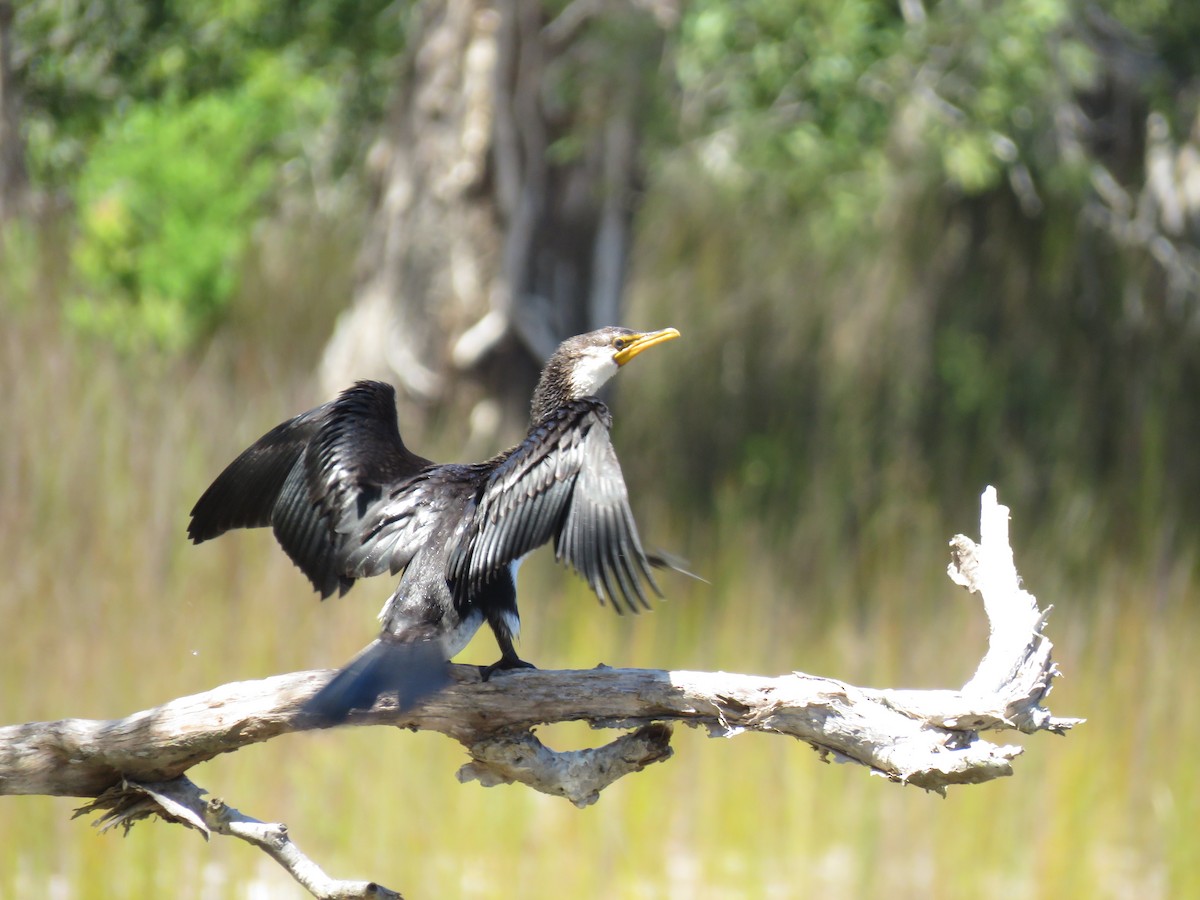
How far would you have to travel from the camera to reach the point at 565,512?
8.27 feet

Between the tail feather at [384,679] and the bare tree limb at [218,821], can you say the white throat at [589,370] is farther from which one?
the bare tree limb at [218,821]

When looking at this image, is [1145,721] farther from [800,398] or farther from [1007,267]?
[1007,267]

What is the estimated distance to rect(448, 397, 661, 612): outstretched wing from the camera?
95.3 inches

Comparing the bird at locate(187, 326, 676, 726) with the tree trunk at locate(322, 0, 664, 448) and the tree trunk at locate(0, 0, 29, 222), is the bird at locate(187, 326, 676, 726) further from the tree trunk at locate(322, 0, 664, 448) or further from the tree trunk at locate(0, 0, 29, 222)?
the tree trunk at locate(0, 0, 29, 222)

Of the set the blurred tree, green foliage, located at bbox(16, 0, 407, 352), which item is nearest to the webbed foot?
the blurred tree

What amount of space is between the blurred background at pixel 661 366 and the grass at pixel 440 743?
1cm

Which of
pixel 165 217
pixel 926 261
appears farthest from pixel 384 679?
pixel 926 261

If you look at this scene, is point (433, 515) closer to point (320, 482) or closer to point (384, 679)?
point (320, 482)

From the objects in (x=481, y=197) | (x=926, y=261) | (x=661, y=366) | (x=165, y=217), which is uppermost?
(x=926, y=261)

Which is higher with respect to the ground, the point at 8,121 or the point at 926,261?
the point at 926,261

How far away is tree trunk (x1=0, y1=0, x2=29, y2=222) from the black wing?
3.42 metres

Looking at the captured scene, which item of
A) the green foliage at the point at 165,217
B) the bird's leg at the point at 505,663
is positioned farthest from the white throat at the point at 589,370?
the green foliage at the point at 165,217

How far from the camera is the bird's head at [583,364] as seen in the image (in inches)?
122

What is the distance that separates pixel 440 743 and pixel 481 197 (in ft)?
9.25
